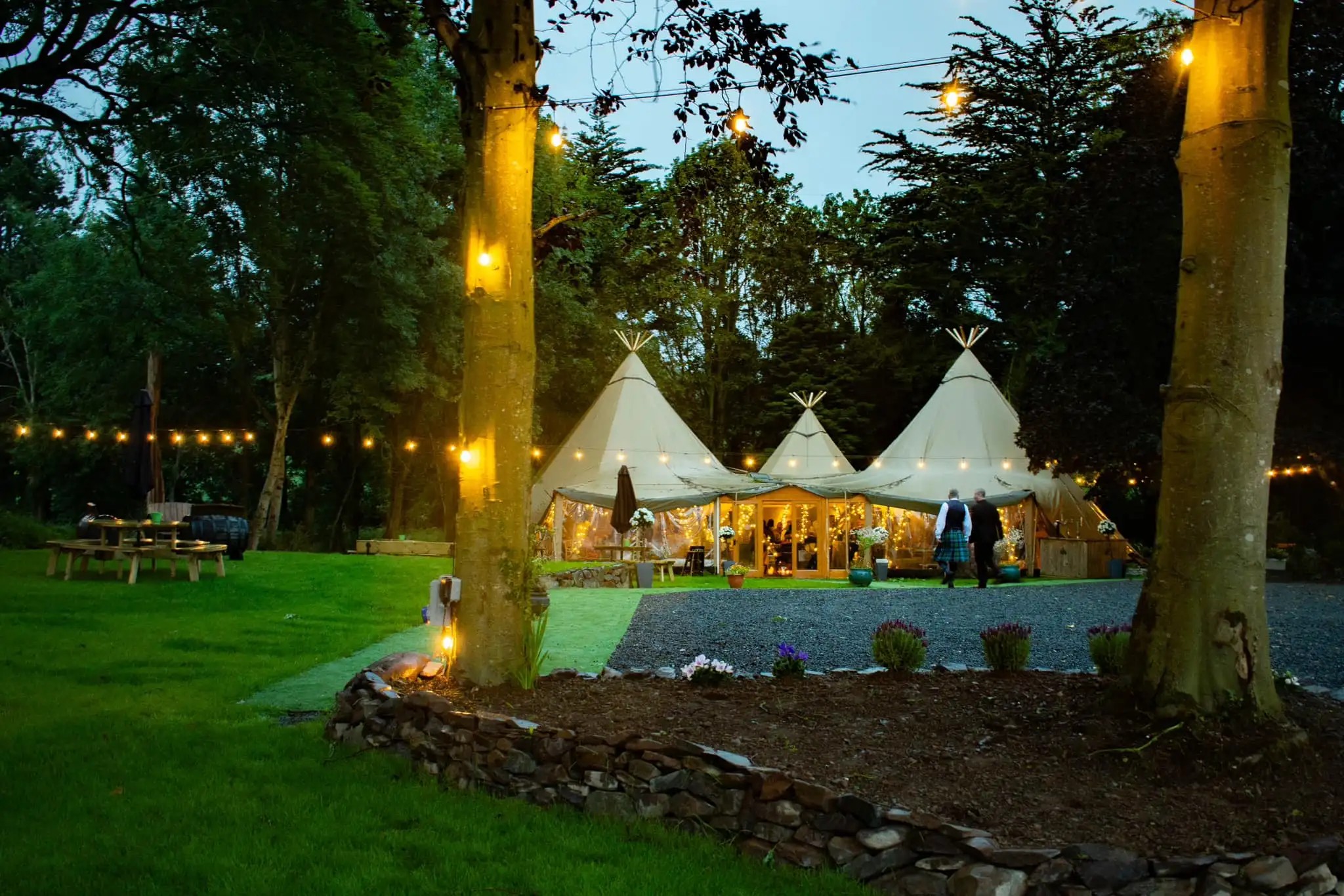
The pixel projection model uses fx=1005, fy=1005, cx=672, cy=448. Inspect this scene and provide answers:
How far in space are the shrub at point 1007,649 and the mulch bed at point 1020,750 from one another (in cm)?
16

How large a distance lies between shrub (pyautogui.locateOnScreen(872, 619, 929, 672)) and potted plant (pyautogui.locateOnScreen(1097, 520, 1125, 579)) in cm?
1371

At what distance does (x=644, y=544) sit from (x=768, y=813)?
50.5ft

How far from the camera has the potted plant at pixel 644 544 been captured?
15.8m

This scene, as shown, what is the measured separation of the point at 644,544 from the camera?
18.8 meters

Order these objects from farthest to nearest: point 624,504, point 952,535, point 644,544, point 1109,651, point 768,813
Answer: point 644,544
point 624,504
point 952,535
point 1109,651
point 768,813

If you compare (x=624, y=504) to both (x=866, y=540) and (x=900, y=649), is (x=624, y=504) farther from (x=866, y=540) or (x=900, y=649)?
(x=900, y=649)

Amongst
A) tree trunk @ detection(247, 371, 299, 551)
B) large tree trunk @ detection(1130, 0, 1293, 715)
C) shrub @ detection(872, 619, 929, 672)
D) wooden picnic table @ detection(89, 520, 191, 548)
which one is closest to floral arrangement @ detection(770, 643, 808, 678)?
shrub @ detection(872, 619, 929, 672)

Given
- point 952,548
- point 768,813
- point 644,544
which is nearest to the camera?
point 768,813

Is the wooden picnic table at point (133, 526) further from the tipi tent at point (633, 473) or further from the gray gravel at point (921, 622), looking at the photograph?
the tipi tent at point (633, 473)

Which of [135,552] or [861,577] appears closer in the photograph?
[135,552]

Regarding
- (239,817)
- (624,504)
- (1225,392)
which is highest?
(1225,392)

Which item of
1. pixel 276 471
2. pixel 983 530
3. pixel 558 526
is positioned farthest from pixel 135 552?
pixel 983 530

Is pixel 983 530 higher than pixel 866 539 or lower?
higher

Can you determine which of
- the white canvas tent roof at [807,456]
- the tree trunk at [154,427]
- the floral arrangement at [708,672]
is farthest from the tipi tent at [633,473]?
the floral arrangement at [708,672]
